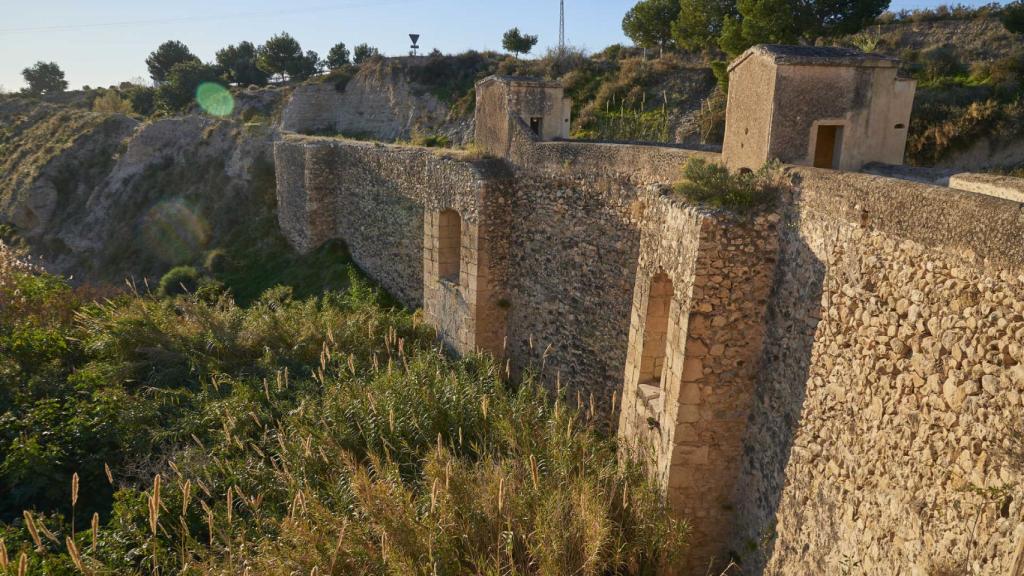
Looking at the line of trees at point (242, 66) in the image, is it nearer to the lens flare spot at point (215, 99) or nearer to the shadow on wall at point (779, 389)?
the lens flare spot at point (215, 99)

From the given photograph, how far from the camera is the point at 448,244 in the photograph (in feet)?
36.4

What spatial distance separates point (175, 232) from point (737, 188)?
22.0m

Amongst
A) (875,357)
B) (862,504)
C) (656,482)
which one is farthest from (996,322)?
(656,482)

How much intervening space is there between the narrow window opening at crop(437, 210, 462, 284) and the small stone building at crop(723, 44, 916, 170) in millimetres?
6009

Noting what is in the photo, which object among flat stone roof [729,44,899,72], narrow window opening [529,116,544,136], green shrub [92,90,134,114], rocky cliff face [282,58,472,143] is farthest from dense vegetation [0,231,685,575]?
green shrub [92,90,134,114]

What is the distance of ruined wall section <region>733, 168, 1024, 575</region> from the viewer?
319cm

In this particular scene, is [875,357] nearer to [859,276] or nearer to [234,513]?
[859,276]

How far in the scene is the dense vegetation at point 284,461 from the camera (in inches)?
201

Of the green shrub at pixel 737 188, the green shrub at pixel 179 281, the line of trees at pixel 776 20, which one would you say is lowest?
the green shrub at pixel 179 281

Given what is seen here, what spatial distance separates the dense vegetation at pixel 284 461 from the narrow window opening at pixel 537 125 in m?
3.73

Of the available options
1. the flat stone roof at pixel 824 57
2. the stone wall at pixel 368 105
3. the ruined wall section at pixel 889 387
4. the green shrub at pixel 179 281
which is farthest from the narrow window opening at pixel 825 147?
the stone wall at pixel 368 105

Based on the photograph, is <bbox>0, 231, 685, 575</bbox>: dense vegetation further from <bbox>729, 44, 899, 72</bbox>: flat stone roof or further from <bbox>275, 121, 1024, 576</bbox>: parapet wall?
<bbox>729, 44, 899, 72</bbox>: flat stone roof

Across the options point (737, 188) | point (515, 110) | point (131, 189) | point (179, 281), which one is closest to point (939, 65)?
point (515, 110)

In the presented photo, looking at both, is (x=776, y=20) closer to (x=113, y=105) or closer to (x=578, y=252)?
(x=578, y=252)
